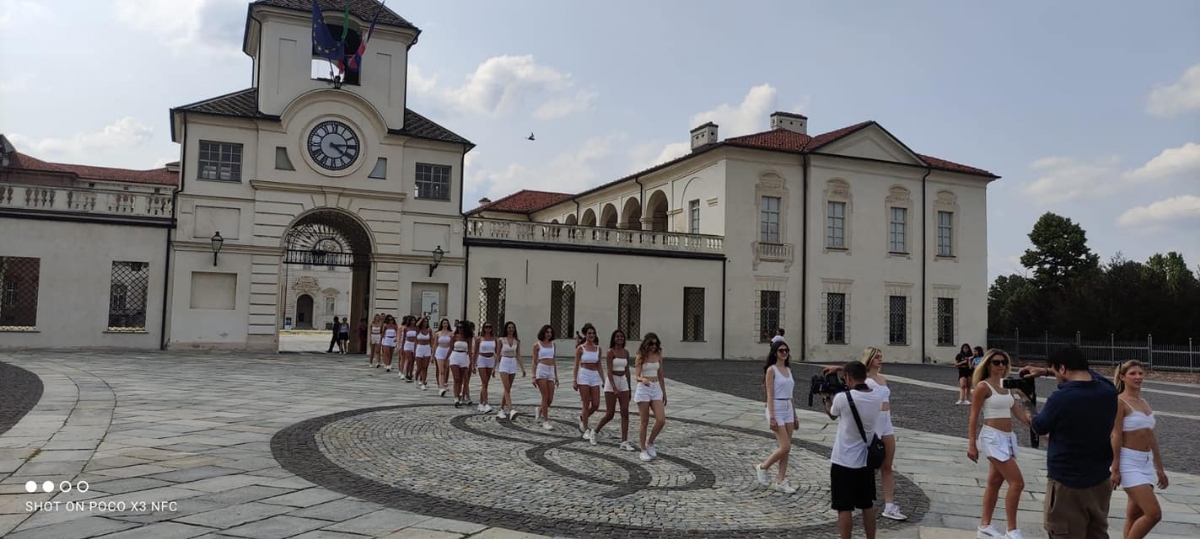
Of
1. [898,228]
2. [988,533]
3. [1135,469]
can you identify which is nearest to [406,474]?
[988,533]

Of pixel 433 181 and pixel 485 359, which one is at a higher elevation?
pixel 433 181

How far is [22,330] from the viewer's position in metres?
24.0

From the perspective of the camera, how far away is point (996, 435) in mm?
6410

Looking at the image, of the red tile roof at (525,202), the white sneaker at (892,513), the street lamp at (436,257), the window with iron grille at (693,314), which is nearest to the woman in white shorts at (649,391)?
the white sneaker at (892,513)

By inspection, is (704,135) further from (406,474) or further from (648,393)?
(406,474)

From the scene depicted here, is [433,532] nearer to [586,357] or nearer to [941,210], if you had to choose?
[586,357]

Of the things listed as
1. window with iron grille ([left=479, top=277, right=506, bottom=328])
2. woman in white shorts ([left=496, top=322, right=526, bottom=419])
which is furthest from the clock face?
woman in white shorts ([left=496, top=322, right=526, bottom=419])

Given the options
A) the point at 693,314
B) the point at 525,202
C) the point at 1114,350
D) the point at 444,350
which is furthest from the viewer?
the point at 525,202

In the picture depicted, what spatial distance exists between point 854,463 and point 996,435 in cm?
143

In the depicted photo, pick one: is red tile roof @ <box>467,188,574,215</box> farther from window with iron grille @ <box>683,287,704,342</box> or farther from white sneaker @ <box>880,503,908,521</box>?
white sneaker @ <box>880,503,908,521</box>

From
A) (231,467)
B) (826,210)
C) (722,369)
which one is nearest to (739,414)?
→ (231,467)

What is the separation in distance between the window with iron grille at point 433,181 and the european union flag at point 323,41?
453cm

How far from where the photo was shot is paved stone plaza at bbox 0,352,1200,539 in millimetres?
6320

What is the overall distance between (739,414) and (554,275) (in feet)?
54.0
